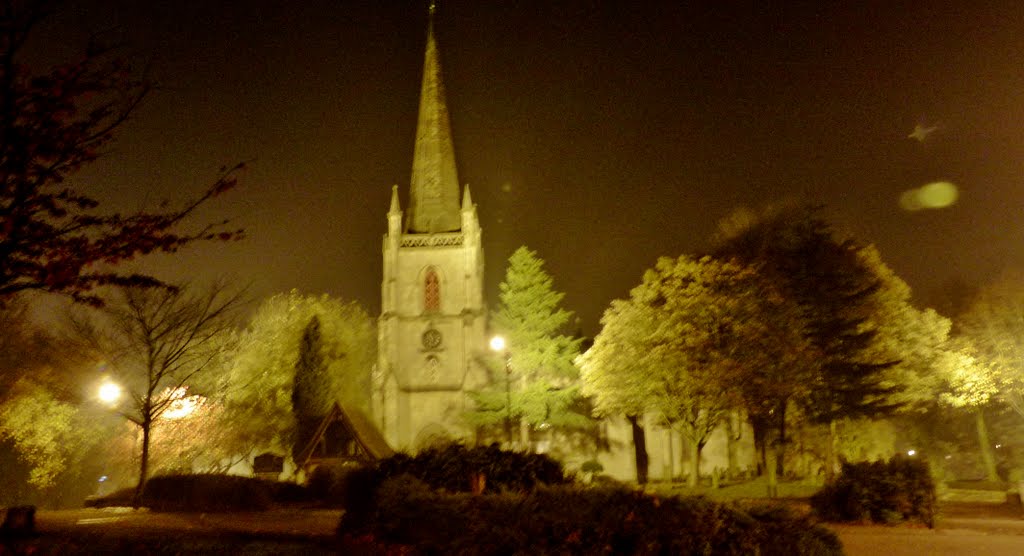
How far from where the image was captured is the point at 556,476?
13820 mm

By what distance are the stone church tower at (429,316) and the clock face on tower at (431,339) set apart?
0.24ft

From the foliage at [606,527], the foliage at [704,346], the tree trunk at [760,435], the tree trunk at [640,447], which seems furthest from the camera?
→ the tree trunk at [640,447]

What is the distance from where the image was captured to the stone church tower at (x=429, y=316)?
50.7 m

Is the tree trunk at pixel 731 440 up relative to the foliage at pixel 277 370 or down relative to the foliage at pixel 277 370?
down

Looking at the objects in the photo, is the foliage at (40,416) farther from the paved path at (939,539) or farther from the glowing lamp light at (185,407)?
the paved path at (939,539)

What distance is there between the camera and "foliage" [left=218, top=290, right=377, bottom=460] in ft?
122

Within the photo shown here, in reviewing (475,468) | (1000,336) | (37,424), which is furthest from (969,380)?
(37,424)

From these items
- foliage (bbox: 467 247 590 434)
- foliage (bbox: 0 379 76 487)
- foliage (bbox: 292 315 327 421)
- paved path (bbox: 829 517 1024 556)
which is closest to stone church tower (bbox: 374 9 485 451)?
foliage (bbox: 467 247 590 434)

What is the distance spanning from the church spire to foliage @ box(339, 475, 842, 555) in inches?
1887

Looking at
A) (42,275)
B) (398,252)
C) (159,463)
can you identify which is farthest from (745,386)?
(398,252)

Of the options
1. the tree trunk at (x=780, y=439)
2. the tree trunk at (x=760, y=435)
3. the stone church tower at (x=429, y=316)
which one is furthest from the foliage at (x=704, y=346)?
the stone church tower at (x=429, y=316)

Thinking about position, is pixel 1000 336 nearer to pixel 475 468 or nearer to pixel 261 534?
pixel 475 468

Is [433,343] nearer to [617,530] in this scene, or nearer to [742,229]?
[742,229]

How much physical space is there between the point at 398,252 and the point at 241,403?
2054 cm
